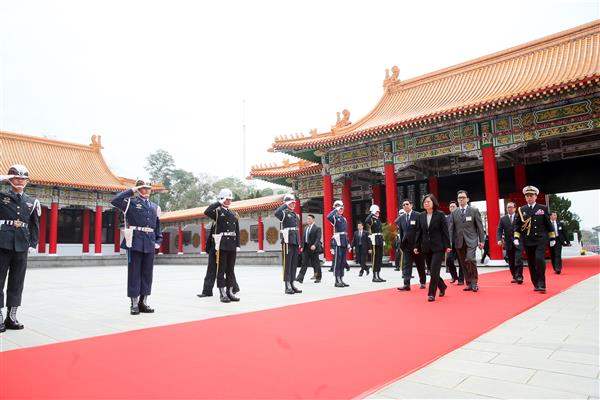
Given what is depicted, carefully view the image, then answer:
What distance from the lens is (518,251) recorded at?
7527mm

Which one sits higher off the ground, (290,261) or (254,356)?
(290,261)

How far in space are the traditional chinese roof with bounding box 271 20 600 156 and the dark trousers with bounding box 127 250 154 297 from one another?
10.2m

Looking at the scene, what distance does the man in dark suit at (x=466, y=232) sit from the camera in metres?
6.66

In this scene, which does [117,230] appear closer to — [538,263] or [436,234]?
[436,234]

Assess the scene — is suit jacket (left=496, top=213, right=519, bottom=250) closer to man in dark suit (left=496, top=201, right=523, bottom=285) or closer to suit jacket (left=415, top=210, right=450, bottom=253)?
man in dark suit (left=496, top=201, right=523, bottom=285)

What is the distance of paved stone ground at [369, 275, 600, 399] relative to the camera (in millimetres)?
2115

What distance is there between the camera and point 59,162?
26.6 metres

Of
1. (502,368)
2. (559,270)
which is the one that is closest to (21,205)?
(502,368)

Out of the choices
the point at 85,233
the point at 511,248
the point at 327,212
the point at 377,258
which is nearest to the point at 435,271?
the point at 511,248

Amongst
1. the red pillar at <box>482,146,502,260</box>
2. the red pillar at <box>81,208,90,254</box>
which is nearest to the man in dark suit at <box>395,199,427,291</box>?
the red pillar at <box>482,146,502,260</box>

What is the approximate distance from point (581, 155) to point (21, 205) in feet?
51.9

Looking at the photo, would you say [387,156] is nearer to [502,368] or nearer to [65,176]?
[502,368]

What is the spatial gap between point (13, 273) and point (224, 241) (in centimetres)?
260

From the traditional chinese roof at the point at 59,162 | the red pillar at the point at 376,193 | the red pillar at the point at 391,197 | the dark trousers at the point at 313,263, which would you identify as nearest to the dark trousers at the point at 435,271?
the dark trousers at the point at 313,263
